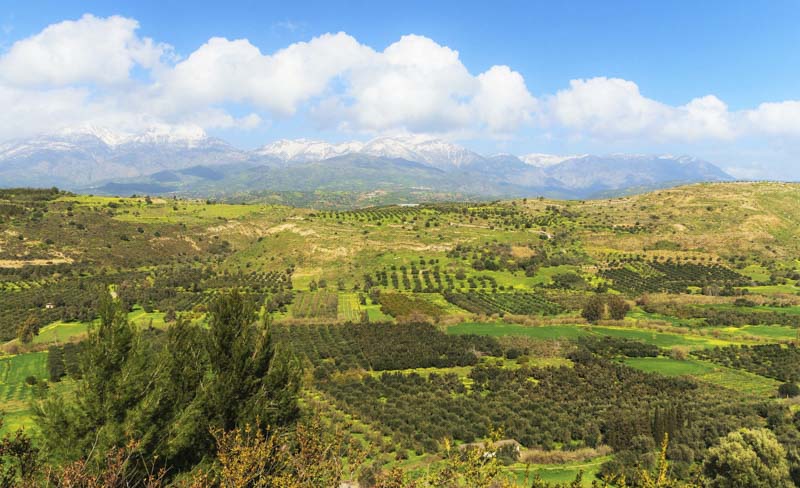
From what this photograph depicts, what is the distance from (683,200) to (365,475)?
185 meters

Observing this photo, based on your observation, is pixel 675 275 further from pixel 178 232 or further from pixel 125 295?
pixel 178 232

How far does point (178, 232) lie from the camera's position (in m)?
139

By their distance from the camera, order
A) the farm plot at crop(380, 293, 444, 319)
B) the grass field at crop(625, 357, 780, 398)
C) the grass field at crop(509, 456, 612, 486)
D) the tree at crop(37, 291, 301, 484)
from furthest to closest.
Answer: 1. the farm plot at crop(380, 293, 444, 319)
2. the grass field at crop(625, 357, 780, 398)
3. the grass field at crop(509, 456, 612, 486)
4. the tree at crop(37, 291, 301, 484)

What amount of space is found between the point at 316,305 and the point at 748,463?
7103cm

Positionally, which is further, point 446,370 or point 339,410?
point 446,370

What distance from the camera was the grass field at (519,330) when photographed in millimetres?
68125

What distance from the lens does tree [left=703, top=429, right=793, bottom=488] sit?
909 inches

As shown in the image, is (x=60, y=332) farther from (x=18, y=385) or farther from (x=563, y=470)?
(x=563, y=470)

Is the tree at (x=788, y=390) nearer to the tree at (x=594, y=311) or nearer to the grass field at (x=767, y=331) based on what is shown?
the grass field at (x=767, y=331)

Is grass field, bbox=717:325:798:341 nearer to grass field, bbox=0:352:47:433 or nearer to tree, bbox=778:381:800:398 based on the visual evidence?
→ tree, bbox=778:381:800:398

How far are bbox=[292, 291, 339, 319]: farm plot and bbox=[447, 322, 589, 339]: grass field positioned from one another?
23.8m

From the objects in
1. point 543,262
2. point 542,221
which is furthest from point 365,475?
point 542,221

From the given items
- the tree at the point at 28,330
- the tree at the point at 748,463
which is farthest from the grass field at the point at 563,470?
the tree at the point at 28,330

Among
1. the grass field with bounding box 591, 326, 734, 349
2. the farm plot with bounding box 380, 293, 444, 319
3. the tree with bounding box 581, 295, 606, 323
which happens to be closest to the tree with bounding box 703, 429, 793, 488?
the grass field with bounding box 591, 326, 734, 349
